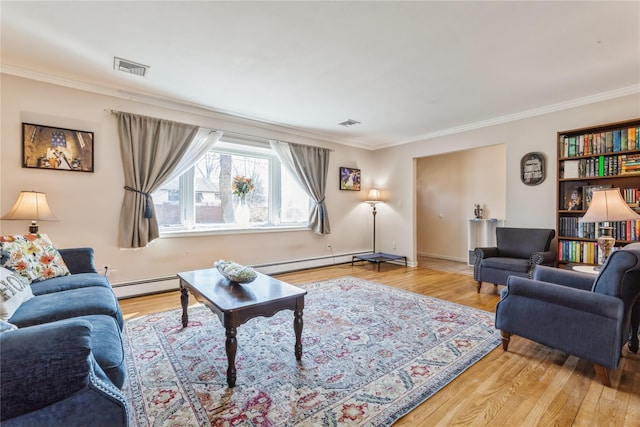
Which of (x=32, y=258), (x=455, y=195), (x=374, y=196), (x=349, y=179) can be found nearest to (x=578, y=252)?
(x=455, y=195)

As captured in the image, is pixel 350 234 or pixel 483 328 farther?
pixel 350 234

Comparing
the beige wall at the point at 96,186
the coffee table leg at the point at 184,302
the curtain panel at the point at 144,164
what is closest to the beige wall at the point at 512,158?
the beige wall at the point at 96,186

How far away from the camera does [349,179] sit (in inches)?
235

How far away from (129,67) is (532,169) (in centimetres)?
509

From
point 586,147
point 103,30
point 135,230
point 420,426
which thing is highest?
point 103,30

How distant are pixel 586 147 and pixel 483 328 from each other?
268 centimetres

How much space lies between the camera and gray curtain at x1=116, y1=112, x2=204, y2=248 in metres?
3.52

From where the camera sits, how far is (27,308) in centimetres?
174

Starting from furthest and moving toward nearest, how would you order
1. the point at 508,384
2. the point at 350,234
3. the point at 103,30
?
the point at 350,234
the point at 103,30
the point at 508,384

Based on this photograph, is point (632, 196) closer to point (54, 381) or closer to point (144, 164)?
point (54, 381)

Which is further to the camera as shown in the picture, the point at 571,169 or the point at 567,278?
the point at 571,169

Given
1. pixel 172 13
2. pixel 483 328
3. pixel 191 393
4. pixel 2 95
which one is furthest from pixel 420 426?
pixel 2 95

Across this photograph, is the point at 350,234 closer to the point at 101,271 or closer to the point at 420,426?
the point at 101,271

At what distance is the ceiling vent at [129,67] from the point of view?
2.79 meters
